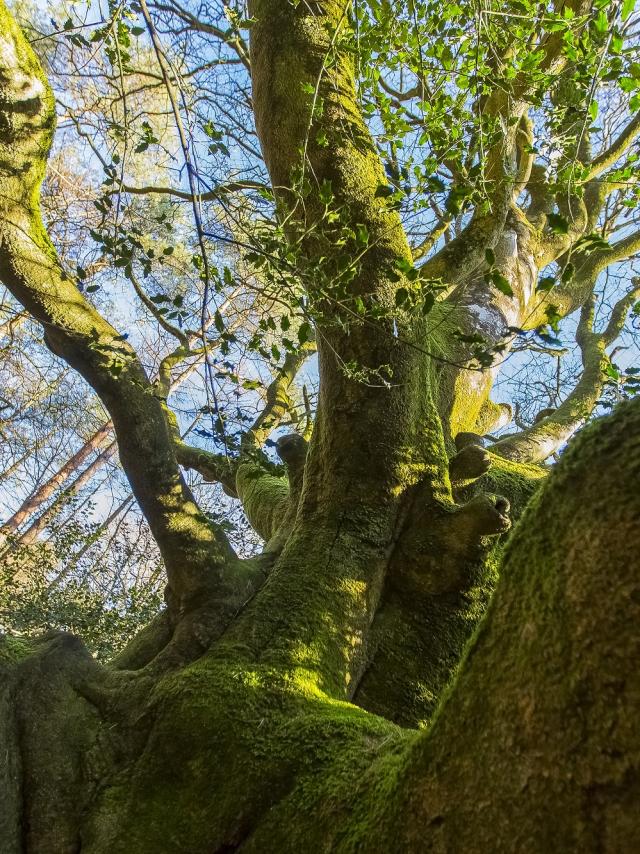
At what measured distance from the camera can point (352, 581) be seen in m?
2.13

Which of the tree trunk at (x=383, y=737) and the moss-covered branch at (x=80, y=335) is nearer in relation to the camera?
the tree trunk at (x=383, y=737)

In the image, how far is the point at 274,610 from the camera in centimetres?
206

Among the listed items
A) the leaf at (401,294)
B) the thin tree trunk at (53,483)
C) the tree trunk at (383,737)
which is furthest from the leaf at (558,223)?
the thin tree trunk at (53,483)

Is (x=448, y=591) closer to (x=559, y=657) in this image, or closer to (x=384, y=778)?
(x=384, y=778)

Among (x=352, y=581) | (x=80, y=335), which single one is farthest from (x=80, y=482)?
(x=352, y=581)

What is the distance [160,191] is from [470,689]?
5451 mm

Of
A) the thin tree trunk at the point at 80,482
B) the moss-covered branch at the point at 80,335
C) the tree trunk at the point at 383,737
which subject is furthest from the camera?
the thin tree trunk at the point at 80,482

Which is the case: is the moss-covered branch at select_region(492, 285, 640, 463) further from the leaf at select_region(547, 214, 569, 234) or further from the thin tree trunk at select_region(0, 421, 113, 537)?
the thin tree trunk at select_region(0, 421, 113, 537)

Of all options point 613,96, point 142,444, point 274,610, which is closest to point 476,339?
point 274,610

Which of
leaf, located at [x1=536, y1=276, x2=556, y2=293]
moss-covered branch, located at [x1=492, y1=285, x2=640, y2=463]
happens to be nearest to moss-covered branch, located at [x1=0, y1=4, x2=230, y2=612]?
leaf, located at [x1=536, y1=276, x2=556, y2=293]

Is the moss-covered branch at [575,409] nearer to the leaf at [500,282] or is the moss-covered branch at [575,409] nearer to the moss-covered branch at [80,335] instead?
the leaf at [500,282]

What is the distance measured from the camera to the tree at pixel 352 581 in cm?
83

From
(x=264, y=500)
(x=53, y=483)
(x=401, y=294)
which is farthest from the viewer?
(x=53, y=483)

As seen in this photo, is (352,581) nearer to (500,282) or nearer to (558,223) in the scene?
(500,282)
